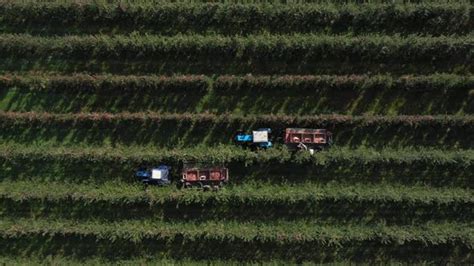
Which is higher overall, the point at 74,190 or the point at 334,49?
the point at 334,49

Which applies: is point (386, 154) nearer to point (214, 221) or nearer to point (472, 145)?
point (472, 145)

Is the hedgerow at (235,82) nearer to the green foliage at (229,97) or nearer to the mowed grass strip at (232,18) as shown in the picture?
the green foliage at (229,97)

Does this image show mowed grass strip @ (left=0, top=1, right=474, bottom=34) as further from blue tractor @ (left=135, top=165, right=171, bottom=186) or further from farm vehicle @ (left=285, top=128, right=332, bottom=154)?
blue tractor @ (left=135, top=165, right=171, bottom=186)

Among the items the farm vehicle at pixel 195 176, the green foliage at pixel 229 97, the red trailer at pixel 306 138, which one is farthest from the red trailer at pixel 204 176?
the red trailer at pixel 306 138

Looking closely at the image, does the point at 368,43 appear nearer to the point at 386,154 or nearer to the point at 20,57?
the point at 386,154

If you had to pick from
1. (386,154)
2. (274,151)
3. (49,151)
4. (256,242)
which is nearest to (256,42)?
(274,151)

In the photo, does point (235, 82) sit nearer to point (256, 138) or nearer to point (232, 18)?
point (256, 138)

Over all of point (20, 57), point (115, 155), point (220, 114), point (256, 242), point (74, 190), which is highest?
point (20, 57)
